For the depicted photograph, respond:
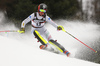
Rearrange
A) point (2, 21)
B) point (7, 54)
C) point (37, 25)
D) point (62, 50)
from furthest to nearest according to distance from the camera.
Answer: point (2, 21)
point (37, 25)
point (62, 50)
point (7, 54)

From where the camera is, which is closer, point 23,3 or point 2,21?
point 23,3

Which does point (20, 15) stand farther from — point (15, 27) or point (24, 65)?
point (24, 65)

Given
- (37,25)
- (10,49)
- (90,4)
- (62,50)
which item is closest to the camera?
(10,49)

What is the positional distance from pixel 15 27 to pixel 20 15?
926 millimetres

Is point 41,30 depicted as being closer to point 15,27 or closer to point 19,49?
point 19,49

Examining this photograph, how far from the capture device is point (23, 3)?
10617 mm

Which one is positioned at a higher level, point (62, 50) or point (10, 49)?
point (10, 49)

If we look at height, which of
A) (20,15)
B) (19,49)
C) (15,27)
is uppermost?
(19,49)

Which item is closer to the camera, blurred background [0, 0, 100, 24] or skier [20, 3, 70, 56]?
skier [20, 3, 70, 56]

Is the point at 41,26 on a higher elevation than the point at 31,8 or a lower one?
higher

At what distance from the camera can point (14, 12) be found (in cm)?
1141

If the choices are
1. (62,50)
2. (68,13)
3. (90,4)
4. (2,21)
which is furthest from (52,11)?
(90,4)

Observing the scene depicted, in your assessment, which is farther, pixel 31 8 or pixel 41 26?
pixel 31 8

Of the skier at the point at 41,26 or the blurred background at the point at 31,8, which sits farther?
the blurred background at the point at 31,8
